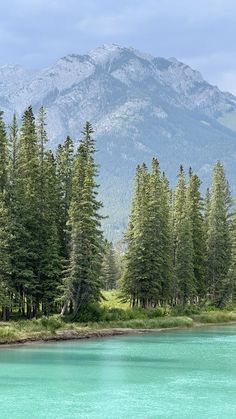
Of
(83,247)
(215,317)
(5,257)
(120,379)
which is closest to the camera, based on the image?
(120,379)

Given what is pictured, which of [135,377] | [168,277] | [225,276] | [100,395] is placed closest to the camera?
[100,395]

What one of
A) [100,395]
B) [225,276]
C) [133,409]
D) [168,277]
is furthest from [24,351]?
[225,276]

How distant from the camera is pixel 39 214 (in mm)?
71750

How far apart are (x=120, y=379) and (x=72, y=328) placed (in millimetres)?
22489

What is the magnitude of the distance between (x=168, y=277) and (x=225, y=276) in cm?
1631

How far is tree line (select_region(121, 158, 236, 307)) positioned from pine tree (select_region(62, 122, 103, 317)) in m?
13.0

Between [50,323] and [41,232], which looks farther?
[41,232]

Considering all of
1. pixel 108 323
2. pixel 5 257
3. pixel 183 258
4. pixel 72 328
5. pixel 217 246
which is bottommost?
pixel 72 328

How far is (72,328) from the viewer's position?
217 feet

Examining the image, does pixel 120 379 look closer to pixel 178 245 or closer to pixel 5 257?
pixel 5 257

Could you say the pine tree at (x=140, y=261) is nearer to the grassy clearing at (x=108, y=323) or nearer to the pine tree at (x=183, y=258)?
the grassy clearing at (x=108, y=323)

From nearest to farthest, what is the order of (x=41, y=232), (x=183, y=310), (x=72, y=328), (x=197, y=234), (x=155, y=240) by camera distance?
(x=72, y=328)
(x=41, y=232)
(x=155, y=240)
(x=183, y=310)
(x=197, y=234)

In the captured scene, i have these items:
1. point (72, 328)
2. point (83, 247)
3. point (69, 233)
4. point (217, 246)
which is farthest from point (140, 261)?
point (217, 246)

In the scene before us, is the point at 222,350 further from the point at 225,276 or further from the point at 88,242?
the point at 225,276
